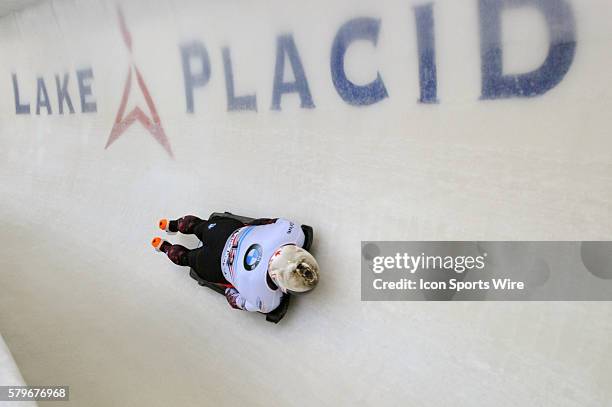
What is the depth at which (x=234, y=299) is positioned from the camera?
2.33 meters

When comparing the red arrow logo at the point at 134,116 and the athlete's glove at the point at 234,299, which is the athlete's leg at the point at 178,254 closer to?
the athlete's glove at the point at 234,299

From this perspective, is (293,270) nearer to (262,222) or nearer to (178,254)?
(262,222)

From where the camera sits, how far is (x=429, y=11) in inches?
78.0

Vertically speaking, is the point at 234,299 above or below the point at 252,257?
below

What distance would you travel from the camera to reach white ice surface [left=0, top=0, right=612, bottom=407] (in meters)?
1.70

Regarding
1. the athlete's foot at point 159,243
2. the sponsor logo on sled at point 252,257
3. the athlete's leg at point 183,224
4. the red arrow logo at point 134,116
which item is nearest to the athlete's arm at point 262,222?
the sponsor logo on sled at point 252,257

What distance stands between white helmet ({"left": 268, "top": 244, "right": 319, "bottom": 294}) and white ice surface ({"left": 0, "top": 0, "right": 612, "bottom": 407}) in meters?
0.30

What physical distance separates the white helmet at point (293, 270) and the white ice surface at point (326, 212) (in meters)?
0.30

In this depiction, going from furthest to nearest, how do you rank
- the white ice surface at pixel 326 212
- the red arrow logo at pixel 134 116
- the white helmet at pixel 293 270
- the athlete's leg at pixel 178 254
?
the red arrow logo at pixel 134 116 → the athlete's leg at pixel 178 254 → the white helmet at pixel 293 270 → the white ice surface at pixel 326 212

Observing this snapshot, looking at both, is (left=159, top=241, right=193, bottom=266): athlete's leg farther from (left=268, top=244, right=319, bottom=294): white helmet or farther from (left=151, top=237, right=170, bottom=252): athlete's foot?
(left=268, top=244, right=319, bottom=294): white helmet

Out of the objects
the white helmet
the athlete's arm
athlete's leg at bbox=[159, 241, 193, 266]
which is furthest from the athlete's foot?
the white helmet

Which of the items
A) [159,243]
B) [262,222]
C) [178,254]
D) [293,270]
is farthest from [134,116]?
[293,270]

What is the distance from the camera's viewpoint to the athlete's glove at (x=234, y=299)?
7.50ft

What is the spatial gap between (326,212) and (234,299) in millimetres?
576
